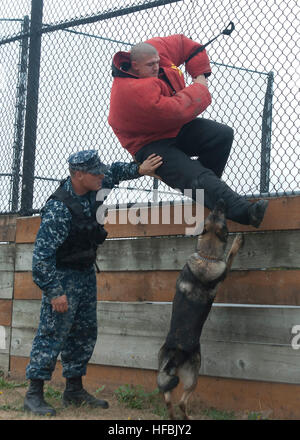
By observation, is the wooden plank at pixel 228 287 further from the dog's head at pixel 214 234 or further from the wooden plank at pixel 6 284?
the wooden plank at pixel 6 284

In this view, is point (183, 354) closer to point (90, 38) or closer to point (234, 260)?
point (234, 260)

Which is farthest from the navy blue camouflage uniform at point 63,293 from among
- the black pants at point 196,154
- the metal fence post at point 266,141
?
the metal fence post at point 266,141

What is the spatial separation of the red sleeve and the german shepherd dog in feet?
3.85

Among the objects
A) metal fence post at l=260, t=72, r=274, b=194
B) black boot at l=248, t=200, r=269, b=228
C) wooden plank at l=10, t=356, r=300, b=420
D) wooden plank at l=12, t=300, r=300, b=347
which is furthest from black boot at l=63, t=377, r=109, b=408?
metal fence post at l=260, t=72, r=274, b=194

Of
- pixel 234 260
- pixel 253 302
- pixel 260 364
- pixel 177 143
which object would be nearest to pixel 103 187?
pixel 177 143

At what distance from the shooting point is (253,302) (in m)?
4.38

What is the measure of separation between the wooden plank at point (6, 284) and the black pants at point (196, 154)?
2431mm

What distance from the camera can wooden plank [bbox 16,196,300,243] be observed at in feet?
14.0

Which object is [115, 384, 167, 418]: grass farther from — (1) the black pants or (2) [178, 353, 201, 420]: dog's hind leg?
(1) the black pants

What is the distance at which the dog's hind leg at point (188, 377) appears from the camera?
3904mm

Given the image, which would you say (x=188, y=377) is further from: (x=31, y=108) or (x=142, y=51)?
(x=31, y=108)

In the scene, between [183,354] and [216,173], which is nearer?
[183,354]
